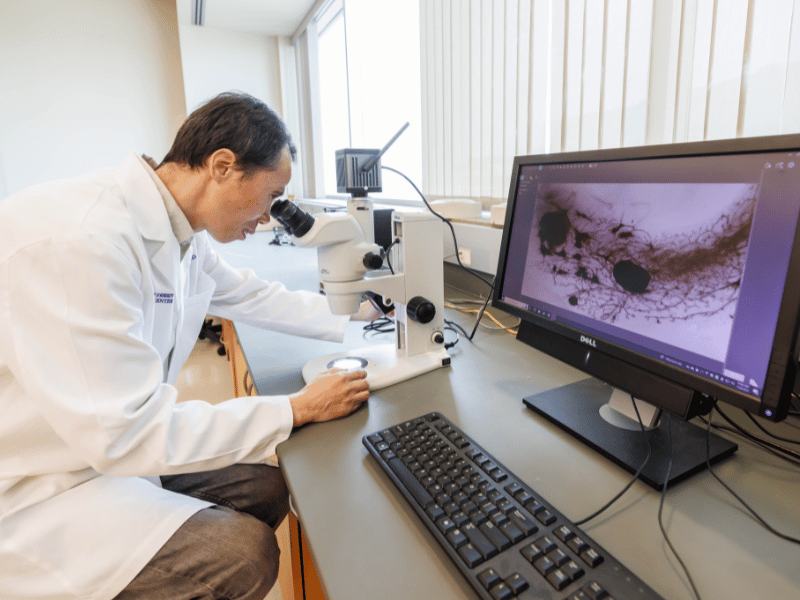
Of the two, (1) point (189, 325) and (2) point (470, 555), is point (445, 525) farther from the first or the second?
(1) point (189, 325)

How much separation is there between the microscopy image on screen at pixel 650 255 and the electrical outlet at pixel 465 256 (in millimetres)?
739

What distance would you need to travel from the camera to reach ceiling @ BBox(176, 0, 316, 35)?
2955 millimetres

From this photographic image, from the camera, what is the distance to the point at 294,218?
0.89 metres

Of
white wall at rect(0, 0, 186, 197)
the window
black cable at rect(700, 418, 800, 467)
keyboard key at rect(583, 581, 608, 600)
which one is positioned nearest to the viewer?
keyboard key at rect(583, 581, 608, 600)

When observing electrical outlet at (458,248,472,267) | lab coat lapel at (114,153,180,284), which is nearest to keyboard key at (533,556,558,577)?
lab coat lapel at (114,153,180,284)

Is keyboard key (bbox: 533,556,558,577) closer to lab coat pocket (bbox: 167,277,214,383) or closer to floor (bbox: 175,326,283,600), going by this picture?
lab coat pocket (bbox: 167,277,214,383)

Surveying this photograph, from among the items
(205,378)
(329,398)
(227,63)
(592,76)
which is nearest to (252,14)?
(227,63)

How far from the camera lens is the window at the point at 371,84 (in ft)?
7.27

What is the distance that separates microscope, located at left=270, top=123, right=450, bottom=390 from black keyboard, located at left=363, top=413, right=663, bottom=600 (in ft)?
0.93

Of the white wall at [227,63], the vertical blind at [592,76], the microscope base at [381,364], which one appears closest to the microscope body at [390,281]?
the microscope base at [381,364]

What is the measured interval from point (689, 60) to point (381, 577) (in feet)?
3.82

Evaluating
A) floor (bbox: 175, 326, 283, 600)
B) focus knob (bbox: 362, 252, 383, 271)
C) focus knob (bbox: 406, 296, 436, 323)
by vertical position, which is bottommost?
floor (bbox: 175, 326, 283, 600)

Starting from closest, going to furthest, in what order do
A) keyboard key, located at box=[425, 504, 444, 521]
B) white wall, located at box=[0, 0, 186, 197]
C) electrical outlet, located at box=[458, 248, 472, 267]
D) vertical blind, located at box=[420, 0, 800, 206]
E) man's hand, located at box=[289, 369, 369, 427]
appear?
keyboard key, located at box=[425, 504, 444, 521]
man's hand, located at box=[289, 369, 369, 427]
vertical blind, located at box=[420, 0, 800, 206]
electrical outlet, located at box=[458, 248, 472, 267]
white wall, located at box=[0, 0, 186, 197]

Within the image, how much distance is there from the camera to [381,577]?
46cm
